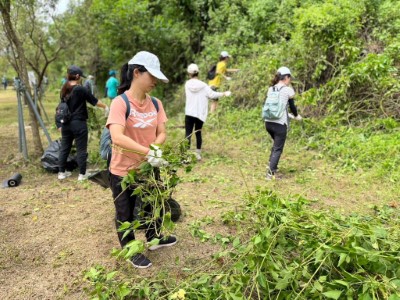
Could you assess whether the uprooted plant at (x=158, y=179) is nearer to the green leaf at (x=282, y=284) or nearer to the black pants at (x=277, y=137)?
the green leaf at (x=282, y=284)

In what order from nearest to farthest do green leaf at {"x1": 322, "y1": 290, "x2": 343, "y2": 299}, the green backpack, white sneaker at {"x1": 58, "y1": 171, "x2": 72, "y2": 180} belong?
1. green leaf at {"x1": 322, "y1": 290, "x2": 343, "y2": 299}
2. the green backpack
3. white sneaker at {"x1": 58, "y1": 171, "x2": 72, "y2": 180}

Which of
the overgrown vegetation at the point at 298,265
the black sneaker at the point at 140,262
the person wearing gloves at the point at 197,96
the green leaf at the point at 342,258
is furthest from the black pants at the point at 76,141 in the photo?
the green leaf at the point at 342,258

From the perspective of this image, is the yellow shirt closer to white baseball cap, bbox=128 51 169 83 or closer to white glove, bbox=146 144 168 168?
white baseball cap, bbox=128 51 169 83

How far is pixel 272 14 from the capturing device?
31.6 ft

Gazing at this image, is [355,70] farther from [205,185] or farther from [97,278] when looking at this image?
[97,278]

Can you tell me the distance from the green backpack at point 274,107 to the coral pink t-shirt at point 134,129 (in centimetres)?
230

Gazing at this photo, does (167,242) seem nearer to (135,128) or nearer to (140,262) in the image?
(140,262)

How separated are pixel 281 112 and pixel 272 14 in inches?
234

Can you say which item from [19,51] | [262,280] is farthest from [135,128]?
[19,51]

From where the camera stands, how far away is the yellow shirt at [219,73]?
8605 millimetres

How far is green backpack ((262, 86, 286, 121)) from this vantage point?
464 centimetres

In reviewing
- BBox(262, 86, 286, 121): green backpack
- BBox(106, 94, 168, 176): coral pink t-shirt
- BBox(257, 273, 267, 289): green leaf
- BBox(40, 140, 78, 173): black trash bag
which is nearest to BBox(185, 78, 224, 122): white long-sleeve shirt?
BBox(262, 86, 286, 121): green backpack

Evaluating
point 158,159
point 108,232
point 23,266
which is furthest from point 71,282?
point 158,159

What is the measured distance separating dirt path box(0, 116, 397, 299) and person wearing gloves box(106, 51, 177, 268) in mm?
495
